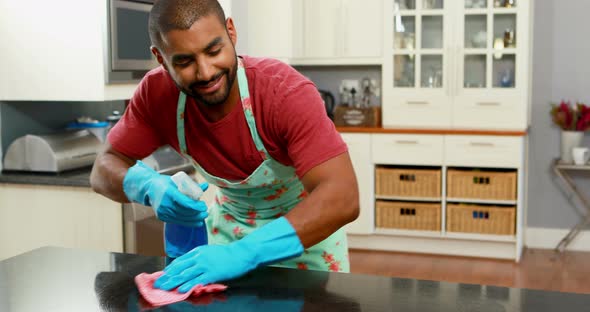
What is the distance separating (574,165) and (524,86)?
1.95ft

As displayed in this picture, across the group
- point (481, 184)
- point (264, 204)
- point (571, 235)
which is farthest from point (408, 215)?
point (264, 204)

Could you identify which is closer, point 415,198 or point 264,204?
point 264,204

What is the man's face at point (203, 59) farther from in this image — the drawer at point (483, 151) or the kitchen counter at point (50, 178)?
the drawer at point (483, 151)

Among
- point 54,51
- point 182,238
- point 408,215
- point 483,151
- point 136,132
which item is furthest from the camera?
point 408,215

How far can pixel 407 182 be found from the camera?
15.1 ft

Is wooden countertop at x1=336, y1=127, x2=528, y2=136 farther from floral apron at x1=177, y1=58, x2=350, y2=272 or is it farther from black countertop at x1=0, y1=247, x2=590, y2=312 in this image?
black countertop at x1=0, y1=247, x2=590, y2=312

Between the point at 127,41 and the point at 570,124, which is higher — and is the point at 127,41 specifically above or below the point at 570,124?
above

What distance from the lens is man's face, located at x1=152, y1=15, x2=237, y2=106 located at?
146 centimetres

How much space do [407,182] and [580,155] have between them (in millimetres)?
1095

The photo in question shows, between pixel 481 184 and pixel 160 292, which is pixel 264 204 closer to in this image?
pixel 160 292

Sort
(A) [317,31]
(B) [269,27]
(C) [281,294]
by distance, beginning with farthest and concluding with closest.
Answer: (A) [317,31]
(B) [269,27]
(C) [281,294]

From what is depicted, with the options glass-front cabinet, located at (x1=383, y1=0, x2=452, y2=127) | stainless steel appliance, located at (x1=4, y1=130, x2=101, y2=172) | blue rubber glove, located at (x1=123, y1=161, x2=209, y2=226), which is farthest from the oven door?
glass-front cabinet, located at (x1=383, y1=0, x2=452, y2=127)

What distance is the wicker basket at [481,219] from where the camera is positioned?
441 cm

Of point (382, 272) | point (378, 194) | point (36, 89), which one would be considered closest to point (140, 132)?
point (36, 89)
